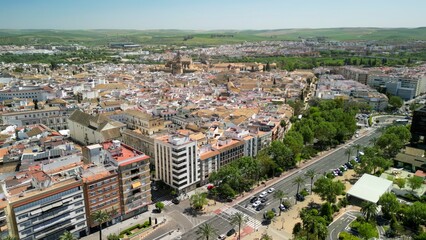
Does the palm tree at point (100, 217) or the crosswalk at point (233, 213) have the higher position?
the palm tree at point (100, 217)

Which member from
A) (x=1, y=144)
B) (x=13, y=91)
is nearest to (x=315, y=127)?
(x=1, y=144)

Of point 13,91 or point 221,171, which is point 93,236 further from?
point 13,91

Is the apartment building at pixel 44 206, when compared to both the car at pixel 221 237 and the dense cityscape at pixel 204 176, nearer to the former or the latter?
the dense cityscape at pixel 204 176

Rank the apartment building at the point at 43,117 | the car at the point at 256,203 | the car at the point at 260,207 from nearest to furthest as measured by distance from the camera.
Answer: the car at the point at 260,207 < the car at the point at 256,203 < the apartment building at the point at 43,117

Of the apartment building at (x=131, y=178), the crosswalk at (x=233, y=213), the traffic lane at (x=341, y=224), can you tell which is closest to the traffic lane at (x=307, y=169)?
the crosswalk at (x=233, y=213)

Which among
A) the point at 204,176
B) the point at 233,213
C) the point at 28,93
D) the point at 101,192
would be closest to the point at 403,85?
the point at 204,176

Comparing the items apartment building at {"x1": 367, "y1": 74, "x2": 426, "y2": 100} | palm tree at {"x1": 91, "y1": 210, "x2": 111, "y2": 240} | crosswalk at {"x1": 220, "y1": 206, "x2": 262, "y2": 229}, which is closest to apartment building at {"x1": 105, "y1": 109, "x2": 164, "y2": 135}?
crosswalk at {"x1": 220, "y1": 206, "x2": 262, "y2": 229}

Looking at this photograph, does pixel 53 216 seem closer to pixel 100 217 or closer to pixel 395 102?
pixel 100 217

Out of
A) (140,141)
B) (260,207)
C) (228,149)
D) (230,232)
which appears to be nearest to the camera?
(230,232)
